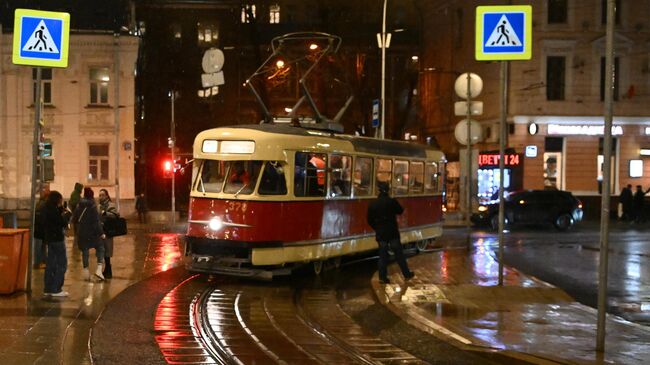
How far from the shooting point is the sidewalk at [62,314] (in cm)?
803

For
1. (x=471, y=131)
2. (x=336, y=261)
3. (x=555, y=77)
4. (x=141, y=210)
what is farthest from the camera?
(x=555, y=77)

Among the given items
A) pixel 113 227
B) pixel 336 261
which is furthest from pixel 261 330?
pixel 336 261

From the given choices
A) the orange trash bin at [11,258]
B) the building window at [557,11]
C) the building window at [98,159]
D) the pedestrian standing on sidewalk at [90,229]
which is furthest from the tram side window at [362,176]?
the building window at [557,11]

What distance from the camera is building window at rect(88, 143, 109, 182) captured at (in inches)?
1439

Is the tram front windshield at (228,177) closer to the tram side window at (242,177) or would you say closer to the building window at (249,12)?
the tram side window at (242,177)

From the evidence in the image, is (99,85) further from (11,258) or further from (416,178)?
(11,258)

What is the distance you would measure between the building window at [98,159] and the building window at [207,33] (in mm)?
15533

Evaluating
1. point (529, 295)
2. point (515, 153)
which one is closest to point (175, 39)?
point (515, 153)

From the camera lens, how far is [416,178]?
1905 cm

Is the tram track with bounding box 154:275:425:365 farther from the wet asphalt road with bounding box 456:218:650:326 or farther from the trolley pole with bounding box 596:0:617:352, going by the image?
the wet asphalt road with bounding box 456:218:650:326

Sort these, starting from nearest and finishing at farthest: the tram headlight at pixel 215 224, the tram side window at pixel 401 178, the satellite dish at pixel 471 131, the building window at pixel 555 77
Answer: the tram headlight at pixel 215 224
the tram side window at pixel 401 178
the satellite dish at pixel 471 131
the building window at pixel 555 77

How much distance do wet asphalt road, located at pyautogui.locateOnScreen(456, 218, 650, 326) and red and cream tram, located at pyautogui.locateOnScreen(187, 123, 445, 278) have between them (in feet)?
14.8

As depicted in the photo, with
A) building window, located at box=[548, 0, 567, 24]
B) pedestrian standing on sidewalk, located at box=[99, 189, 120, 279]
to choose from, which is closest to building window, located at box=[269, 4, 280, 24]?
building window, located at box=[548, 0, 567, 24]

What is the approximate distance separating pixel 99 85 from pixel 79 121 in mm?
2054
